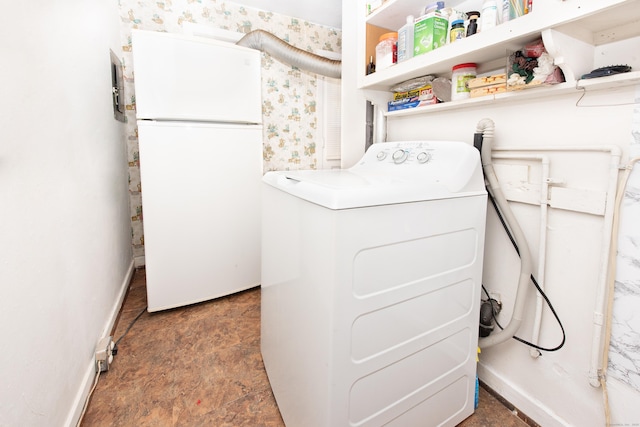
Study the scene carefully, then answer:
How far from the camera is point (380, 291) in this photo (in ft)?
3.16

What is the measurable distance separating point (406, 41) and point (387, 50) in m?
0.13

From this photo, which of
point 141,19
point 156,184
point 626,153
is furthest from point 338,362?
point 141,19

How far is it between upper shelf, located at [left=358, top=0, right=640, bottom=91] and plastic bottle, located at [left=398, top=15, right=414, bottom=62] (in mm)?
64

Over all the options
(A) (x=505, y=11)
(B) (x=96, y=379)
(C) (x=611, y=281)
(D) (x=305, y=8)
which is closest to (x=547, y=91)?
(A) (x=505, y=11)

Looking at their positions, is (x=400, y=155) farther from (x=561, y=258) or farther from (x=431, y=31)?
(x=561, y=258)

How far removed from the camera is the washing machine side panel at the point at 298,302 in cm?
92

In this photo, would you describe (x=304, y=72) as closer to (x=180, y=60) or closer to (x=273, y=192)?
(x=180, y=60)

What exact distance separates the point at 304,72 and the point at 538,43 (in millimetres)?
2361

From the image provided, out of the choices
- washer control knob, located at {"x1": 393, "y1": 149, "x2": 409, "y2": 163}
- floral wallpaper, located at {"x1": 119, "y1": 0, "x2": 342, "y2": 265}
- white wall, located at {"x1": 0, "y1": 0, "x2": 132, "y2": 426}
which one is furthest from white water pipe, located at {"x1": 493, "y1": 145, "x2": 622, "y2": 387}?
floral wallpaper, located at {"x1": 119, "y1": 0, "x2": 342, "y2": 265}

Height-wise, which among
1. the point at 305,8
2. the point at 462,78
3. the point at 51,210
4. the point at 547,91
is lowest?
the point at 51,210

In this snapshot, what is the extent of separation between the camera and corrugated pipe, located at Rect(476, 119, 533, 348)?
1.21 metres

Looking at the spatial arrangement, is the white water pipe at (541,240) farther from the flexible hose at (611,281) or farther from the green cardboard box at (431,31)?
the green cardboard box at (431,31)

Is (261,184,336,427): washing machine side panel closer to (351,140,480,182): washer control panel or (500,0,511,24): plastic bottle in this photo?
(351,140,480,182): washer control panel

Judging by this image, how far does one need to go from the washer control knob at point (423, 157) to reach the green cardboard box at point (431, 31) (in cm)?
48
